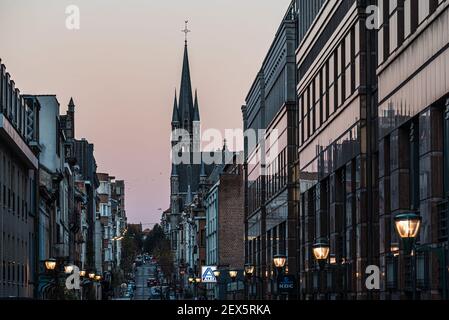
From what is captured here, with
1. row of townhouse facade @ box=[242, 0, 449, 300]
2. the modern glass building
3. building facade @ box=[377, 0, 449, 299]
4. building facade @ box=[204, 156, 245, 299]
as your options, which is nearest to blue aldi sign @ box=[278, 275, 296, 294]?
the modern glass building

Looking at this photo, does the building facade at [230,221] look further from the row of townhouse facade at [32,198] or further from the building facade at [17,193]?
the building facade at [17,193]

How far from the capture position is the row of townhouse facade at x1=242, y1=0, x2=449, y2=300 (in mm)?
34906

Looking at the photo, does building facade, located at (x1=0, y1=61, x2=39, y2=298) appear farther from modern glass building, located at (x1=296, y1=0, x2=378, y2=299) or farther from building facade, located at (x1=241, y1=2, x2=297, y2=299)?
modern glass building, located at (x1=296, y1=0, x2=378, y2=299)

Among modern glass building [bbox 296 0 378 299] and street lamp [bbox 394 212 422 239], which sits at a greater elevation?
Result: modern glass building [bbox 296 0 378 299]

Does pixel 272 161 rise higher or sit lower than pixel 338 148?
higher

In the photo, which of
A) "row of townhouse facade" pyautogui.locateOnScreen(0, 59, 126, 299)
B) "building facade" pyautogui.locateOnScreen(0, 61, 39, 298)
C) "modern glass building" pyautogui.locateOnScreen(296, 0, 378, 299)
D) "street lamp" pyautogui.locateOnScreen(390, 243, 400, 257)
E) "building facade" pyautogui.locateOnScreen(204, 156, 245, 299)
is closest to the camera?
"street lamp" pyautogui.locateOnScreen(390, 243, 400, 257)

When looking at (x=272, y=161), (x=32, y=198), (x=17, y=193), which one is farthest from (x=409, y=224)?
(x=272, y=161)

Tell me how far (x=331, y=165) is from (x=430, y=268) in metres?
Result: 23.5

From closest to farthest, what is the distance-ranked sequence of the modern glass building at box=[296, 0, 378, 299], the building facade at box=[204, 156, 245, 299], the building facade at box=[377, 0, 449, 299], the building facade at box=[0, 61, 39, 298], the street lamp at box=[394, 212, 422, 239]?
the street lamp at box=[394, 212, 422, 239] → the building facade at box=[377, 0, 449, 299] → the modern glass building at box=[296, 0, 378, 299] → the building facade at box=[0, 61, 39, 298] → the building facade at box=[204, 156, 245, 299]

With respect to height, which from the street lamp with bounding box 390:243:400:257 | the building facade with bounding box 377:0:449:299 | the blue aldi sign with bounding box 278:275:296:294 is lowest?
the blue aldi sign with bounding box 278:275:296:294

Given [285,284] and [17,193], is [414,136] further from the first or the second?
[17,193]

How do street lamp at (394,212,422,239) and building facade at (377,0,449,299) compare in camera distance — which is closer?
street lamp at (394,212,422,239)

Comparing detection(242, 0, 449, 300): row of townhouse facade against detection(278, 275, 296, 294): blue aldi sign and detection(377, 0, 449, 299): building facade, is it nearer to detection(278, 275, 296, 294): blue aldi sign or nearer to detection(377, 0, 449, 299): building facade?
detection(377, 0, 449, 299): building facade

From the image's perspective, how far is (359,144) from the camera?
5028 centimetres
